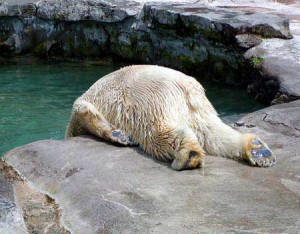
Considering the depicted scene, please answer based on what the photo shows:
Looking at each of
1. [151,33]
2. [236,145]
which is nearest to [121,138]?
[236,145]

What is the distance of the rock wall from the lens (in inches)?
317

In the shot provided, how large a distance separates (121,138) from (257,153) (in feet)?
3.66

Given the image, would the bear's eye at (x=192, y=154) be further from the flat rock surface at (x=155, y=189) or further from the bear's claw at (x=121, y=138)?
the bear's claw at (x=121, y=138)

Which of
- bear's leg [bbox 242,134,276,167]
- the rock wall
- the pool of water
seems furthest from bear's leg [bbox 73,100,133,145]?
the rock wall

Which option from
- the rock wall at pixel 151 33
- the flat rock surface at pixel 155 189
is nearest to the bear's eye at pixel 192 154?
the flat rock surface at pixel 155 189

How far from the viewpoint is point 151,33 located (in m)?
9.56

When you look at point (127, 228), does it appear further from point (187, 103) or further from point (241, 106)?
point (241, 106)

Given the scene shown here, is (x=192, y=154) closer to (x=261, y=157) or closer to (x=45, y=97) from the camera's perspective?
(x=261, y=157)

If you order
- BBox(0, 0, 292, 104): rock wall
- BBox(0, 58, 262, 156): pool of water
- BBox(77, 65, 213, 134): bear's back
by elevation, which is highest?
BBox(77, 65, 213, 134): bear's back

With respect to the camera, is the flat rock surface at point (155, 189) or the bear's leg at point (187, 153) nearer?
the flat rock surface at point (155, 189)

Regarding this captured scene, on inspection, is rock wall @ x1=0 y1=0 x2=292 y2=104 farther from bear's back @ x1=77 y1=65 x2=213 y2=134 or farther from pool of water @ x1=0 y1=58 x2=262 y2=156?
bear's back @ x1=77 y1=65 x2=213 y2=134

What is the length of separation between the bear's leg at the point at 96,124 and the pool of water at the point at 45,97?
5.83 feet

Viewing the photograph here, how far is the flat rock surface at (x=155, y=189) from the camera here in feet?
10.3

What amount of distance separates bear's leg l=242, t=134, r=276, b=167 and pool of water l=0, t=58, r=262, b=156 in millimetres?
1970
